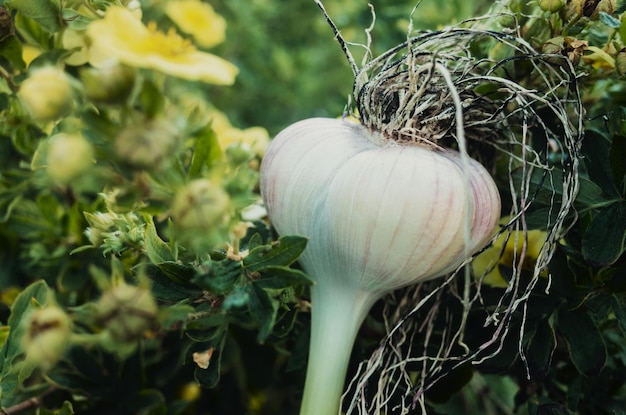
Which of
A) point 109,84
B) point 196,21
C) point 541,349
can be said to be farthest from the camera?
point 196,21

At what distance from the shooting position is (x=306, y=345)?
1.98 ft

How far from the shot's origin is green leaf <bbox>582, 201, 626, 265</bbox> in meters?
0.49

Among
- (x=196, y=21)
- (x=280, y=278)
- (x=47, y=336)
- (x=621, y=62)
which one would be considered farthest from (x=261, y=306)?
(x=196, y=21)

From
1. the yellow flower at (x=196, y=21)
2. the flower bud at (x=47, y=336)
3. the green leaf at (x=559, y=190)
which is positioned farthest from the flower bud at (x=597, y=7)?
the yellow flower at (x=196, y=21)

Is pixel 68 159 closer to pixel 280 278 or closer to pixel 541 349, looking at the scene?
pixel 280 278

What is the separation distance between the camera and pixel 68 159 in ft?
1.05

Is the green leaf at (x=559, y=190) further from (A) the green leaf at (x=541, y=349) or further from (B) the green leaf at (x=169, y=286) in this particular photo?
(B) the green leaf at (x=169, y=286)

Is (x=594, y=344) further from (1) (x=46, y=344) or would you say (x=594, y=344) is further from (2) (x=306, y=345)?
(1) (x=46, y=344)

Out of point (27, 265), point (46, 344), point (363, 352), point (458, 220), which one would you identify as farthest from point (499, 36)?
point (27, 265)

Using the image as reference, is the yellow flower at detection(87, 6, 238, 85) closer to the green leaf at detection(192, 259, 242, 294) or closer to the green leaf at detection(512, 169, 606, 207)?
the green leaf at detection(192, 259, 242, 294)

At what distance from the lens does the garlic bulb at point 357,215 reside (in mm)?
432

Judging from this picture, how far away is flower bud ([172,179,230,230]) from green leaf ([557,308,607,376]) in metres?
0.34

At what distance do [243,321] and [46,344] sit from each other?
10.6 inches

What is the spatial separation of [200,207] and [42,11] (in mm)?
306
